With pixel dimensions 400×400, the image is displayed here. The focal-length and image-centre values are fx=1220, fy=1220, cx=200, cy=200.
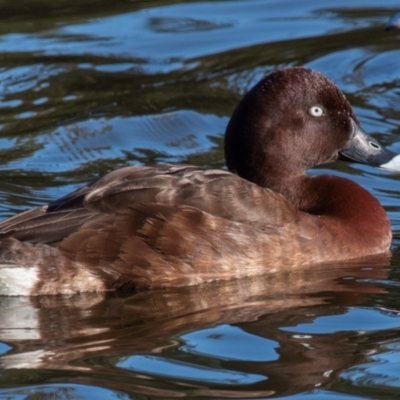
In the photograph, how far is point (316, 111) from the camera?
23.4 feet

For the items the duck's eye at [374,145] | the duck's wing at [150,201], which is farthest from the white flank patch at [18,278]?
the duck's eye at [374,145]

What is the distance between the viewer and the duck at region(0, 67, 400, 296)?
6.38 meters

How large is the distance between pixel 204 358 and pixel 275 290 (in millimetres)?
1207

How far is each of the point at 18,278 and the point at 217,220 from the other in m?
1.09

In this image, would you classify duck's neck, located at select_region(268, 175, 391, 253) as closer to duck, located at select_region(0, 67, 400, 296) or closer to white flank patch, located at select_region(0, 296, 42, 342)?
duck, located at select_region(0, 67, 400, 296)

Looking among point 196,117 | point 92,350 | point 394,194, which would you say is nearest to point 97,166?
point 196,117

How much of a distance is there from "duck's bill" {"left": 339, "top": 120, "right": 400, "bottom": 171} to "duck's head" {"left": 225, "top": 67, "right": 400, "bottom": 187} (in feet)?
0.28

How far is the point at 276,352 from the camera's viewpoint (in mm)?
5281

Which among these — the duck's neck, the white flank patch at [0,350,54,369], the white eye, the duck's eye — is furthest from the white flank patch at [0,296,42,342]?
the duck's eye

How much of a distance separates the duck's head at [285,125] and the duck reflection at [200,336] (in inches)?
28.3

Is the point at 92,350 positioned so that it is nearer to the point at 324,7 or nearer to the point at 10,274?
the point at 10,274

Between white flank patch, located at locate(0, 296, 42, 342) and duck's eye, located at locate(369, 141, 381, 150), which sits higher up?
duck's eye, located at locate(369, 141, 381, 150)

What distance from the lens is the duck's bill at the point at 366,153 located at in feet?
24.1

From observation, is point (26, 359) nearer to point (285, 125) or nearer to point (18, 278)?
point (18, 278)
